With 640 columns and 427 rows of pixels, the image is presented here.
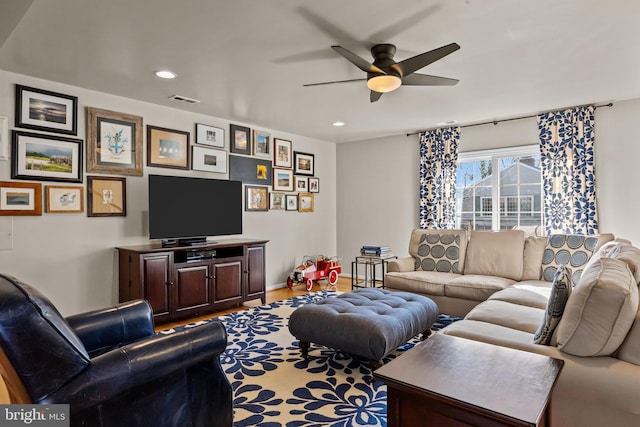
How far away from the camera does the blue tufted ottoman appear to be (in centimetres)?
247

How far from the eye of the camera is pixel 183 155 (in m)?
4.51

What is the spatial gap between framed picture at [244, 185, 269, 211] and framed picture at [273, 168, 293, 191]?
233 millimetres

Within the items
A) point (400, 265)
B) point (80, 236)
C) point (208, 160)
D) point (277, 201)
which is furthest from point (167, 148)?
point (400, 265)

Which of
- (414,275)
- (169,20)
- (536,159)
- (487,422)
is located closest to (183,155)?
(169,20)

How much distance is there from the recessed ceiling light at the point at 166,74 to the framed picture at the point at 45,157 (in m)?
1.14

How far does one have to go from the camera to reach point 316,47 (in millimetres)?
2746

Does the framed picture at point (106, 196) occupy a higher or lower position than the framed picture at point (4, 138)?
lower

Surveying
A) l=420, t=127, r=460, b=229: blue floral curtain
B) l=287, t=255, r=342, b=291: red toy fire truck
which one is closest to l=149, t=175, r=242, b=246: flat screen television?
l=287, t=255, r=342, b=291: red toy fire truck

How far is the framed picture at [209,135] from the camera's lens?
4652 mm

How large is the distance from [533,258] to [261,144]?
12.6 ft

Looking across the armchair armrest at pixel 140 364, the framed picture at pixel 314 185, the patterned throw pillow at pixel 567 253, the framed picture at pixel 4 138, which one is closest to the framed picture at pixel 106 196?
the framed picture at pixel 4 138

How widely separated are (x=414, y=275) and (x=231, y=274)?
218 cm

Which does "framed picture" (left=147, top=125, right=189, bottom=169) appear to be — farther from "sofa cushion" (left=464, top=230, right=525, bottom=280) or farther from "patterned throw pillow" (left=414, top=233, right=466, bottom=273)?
"sofa cushion" (left=464, top=230, right=525, bottom=280)

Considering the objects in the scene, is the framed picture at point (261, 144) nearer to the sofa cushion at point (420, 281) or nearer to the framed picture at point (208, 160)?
the framed picture at point (208, 160)
